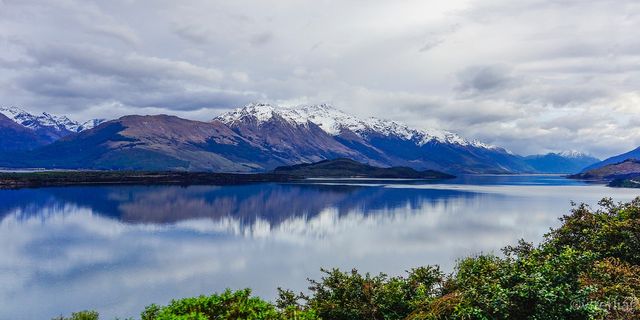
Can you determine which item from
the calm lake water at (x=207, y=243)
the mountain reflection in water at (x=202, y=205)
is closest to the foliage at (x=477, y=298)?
the calm lake water at (x=207, y=243)

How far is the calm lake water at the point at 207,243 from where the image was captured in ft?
149

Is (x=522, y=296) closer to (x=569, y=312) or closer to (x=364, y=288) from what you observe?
(x=569, y=312)

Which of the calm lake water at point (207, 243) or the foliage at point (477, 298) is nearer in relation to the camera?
the foliage at point (477, 298)

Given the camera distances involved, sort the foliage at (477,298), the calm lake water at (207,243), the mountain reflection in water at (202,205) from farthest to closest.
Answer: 1. the mountain reflection in water at (202,205)
2. the calm lake water at (207,243)
3. the foliage at (477,298)

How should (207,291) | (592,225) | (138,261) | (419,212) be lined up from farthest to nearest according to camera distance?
1. (419,212)
2. (138,261)
3. (207,291)
4. (592,225)

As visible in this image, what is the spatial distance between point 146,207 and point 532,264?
119m

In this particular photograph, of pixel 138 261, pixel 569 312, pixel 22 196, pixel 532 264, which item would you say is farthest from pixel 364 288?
pixel 22 196

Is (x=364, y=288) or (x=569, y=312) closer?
(x=569, y=312)

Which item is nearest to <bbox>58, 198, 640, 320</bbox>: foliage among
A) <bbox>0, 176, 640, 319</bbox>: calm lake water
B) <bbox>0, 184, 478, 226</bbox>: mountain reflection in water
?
<bbox>0, 176, 640, 319</bbox>: calm lake water

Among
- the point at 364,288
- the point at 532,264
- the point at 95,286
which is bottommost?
the point at 95,286

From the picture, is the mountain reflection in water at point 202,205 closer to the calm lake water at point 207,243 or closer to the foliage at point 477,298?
the calm lake water at point 207,243

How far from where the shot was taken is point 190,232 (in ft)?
272

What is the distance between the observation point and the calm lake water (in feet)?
149

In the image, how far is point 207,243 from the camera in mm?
71062
